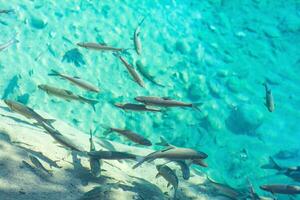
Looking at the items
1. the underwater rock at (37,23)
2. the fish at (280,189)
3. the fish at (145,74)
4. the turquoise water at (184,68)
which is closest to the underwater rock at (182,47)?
the turquoise water at (184,68)

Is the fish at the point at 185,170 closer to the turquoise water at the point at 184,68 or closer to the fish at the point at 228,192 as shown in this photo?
the fish at the point at 228,192

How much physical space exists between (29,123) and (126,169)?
1741 millimetres

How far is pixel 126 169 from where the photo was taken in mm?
4977

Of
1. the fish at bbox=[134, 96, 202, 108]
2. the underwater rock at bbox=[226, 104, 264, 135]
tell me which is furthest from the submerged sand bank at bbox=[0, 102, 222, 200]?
the underwater rock at bbox=[226, 104, 264, 135]

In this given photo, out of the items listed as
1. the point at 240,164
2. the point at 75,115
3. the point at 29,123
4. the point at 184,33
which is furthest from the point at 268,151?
the point at 29,123

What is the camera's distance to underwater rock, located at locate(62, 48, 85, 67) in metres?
8.91

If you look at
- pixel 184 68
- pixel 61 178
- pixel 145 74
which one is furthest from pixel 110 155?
pixel 184 68

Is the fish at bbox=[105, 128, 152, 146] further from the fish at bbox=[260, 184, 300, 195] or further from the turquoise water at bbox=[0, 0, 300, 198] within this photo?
the turquoise water at bbox=[0, 0, 300, 198]

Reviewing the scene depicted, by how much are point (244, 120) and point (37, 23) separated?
651 cm

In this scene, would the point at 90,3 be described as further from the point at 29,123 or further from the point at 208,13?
the point at 29,123

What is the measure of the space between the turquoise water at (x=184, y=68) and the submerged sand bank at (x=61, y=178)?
3.51 m

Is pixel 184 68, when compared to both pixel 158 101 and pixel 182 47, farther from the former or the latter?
pixel 158 101

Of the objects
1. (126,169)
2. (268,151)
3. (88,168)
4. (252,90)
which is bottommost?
(268,151)

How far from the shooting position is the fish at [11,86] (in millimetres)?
7676
